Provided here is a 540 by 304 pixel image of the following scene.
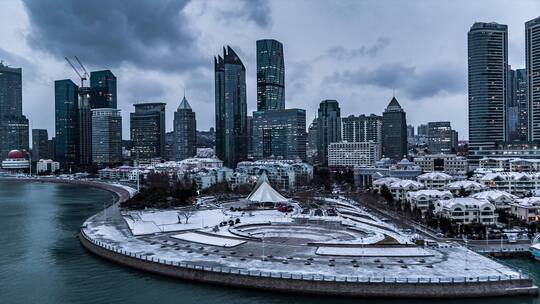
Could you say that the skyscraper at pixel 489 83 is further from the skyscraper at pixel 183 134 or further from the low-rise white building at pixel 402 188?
the skyscraper at pixel 183 134

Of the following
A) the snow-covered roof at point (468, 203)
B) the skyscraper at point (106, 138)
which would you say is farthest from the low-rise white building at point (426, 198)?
the skyscraper at point (106, 138)

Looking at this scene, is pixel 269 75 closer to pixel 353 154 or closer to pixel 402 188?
pixel 353 154

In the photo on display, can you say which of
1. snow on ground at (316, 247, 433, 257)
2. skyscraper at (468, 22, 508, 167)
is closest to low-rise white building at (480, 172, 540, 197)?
snow on ground at (316, 247, 433, 257)

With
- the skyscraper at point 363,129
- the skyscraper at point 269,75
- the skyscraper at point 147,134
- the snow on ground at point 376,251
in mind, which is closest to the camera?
Result: the snow on ground at point 376,251

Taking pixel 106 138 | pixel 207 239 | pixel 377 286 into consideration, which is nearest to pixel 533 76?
pixel 207 239

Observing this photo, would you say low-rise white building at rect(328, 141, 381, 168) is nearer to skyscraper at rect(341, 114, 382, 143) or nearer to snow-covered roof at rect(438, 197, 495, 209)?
skyscraper at rect(341, 114, 382, 143)

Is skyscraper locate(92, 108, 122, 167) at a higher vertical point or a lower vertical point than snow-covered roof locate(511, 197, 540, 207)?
higher
